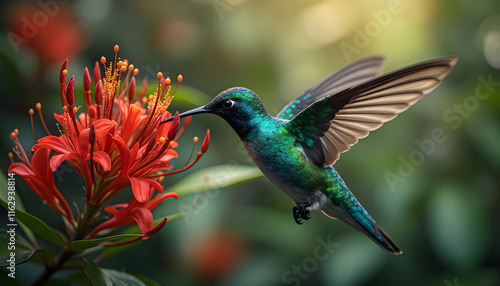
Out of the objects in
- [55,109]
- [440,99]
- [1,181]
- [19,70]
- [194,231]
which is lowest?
[440,99]

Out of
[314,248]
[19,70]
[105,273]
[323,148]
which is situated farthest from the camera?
[314,248]

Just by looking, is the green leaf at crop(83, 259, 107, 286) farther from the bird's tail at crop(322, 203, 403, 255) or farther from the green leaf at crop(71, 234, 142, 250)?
the bird's tail at crop(322, 203, 403, 255)

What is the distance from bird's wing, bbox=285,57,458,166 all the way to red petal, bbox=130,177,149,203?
1.42ft

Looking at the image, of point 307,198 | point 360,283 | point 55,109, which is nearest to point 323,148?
point 307,198

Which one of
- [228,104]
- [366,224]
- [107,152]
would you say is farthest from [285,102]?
[107,152]

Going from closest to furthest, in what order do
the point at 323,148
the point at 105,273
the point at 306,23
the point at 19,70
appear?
the point at 105,273 → the point at 323,148 → the point at 19,70 → the point at 306,23

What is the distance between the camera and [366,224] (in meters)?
1.49

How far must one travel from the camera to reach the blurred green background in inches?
84.2

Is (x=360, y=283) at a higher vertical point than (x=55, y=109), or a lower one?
lower

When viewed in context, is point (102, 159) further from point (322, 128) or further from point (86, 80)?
point (322, 128)

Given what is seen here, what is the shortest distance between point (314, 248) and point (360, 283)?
0.92 ft

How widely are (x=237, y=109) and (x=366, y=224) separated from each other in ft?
1.96

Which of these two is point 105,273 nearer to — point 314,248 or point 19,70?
point 19,70

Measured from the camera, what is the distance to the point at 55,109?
6.57 feet
